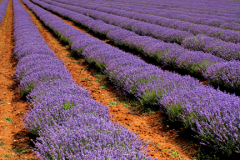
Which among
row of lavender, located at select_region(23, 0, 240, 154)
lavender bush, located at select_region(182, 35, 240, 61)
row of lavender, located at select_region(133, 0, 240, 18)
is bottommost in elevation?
row of lavender, located at select_region(23, 0, 240, 154)

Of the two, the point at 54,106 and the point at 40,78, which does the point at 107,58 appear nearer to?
the point at 40,78

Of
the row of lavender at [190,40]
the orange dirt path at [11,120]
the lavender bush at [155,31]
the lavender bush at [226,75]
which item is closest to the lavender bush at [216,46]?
the row of lavender at [190,40]

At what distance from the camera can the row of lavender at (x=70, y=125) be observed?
1.75 m

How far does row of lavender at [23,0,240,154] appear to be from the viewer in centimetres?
222

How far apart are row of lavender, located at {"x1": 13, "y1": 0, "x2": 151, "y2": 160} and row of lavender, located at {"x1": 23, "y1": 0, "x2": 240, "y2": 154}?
879 millimetres

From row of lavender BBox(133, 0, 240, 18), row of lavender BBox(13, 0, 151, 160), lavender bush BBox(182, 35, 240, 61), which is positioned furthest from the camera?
row of lavender BBox(133, 0, 240, 18)

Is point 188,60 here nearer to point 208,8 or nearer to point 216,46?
point 216,46

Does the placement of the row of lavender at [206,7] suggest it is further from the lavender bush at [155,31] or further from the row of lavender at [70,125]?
the row of lavender at [70,125]

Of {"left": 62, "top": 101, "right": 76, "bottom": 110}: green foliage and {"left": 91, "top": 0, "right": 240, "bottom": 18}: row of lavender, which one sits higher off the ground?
{"left": 91, "top": 0, "right": 240, "bottom": 18}: row of lavender

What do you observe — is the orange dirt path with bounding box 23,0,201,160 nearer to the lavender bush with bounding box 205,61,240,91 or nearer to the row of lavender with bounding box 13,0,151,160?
the row of lavender with bounding box 13,0,151,160

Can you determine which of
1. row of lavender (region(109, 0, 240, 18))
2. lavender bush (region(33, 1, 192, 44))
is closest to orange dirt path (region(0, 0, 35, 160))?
lavender bush (region(33, 1, 192, 44))

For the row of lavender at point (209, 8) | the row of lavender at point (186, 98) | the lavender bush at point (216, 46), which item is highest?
the row of lavender at point (209, 8)

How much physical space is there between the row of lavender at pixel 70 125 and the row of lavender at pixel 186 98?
879 mm

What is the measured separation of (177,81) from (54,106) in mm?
2221
